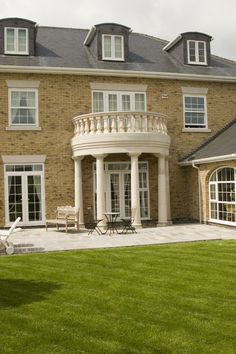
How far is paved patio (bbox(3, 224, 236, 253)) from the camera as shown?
41.9 feet

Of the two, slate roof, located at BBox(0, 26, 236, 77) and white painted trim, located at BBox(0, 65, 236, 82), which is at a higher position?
slate roof, located at BBox(0, 26, 236, 77)

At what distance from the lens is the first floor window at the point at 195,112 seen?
20547 millimetres

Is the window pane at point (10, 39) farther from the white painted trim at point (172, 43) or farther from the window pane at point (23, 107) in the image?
the white painted trim at point (172, 43)

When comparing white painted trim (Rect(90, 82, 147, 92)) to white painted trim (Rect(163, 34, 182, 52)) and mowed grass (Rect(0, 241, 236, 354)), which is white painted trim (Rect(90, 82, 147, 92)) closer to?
white painted trim (Rect(163, 34, 182, 52))

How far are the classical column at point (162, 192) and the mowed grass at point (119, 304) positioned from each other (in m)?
7.20

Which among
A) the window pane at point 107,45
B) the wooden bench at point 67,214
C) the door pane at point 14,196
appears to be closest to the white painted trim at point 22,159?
the door pane at point 14,196

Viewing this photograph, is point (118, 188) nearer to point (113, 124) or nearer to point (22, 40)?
point (113, 124)

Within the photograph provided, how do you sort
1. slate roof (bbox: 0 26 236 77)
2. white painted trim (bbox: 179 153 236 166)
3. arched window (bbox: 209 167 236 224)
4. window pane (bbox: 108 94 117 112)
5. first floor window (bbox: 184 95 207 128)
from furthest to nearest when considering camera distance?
first floor window (bbox: 184 95 207 128)
window pane (bbox: 108 94 117 112)
slate roof (bbox: 0 26 236 77)
arched window (bbox: 209 167 236 224)
white painted trim (bbox: 179 153 236 166)

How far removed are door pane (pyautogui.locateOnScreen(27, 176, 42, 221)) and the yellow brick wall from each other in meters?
0.36

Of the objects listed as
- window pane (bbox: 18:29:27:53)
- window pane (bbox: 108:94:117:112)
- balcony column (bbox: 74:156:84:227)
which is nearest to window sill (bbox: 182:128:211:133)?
window pane (bbox: 108:94:117:112)

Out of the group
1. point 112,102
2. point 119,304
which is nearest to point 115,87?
point 112,102

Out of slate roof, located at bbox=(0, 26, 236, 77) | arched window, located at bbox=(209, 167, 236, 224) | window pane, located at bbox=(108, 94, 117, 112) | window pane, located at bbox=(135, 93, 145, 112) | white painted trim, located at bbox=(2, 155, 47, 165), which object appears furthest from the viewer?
window pane, located at bbox=(135, 93, 145, 112)

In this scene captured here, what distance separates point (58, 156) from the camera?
18.8 metres

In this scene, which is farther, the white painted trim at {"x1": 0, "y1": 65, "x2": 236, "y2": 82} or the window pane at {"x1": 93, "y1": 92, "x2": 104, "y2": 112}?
the window pane at {"x1": 93, "y1": 92, "x2": 104, "y2": 112}
